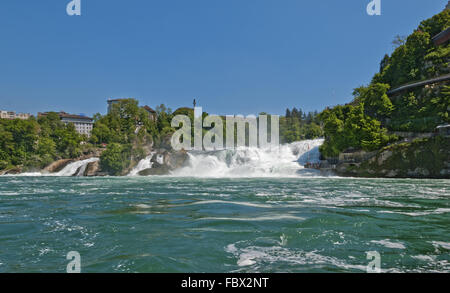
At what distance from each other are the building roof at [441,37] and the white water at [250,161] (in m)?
23.0

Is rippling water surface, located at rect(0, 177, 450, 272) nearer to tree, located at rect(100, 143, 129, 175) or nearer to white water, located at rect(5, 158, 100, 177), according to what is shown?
tree, located at rect(100, 143, 129, 175)

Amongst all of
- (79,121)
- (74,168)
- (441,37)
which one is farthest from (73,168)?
(79,121)

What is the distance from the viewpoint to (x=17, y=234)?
7.79 m

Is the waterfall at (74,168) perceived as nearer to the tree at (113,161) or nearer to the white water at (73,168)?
the white water at (73,168)

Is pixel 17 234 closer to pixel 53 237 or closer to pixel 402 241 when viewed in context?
pixel 53 237

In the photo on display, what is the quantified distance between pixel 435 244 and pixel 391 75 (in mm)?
53836

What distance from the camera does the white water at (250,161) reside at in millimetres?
45375

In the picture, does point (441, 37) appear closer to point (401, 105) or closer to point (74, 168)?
point (401, 105)

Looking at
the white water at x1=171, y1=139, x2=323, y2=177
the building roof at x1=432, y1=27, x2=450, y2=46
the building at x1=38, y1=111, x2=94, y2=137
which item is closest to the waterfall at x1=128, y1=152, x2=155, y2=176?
the white water at x1=171, y1=139, x2=323, y2=177

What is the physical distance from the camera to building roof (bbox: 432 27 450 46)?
44850 millimetres

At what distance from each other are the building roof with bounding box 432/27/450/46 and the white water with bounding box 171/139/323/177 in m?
23.0

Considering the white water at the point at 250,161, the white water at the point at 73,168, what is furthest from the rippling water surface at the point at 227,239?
the white water at the point at 73,168

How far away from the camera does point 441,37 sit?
151ft
